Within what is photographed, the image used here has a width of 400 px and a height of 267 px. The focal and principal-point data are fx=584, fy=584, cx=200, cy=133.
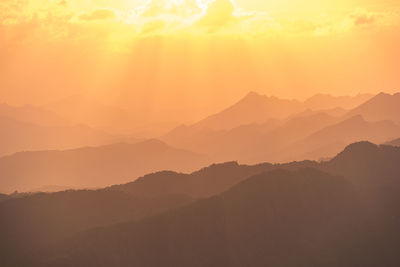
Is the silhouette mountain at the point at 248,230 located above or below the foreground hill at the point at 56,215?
above

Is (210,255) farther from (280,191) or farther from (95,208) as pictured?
(95,208)

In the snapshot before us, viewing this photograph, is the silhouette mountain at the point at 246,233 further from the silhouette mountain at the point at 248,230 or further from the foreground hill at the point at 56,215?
the foreground hill at the point at 56,215

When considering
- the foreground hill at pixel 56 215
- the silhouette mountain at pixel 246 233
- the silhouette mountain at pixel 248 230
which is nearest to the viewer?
the silhouette mountain at pixel 248 230

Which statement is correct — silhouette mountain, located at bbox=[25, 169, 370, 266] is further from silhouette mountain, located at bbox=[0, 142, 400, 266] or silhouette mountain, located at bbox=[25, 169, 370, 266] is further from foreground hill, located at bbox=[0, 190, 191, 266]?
foreground hill, located at bbox=[0, 190, 191, 266]

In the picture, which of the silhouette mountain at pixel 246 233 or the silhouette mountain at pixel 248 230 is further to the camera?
the silhouette mountain at pixel 246 233

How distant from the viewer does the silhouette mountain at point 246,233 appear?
491 feet

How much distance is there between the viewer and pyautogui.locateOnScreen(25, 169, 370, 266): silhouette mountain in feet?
491

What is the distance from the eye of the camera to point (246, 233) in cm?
16275

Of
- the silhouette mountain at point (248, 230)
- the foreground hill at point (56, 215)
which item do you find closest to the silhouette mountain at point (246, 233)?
the silhouette mountain at point (248, 230)

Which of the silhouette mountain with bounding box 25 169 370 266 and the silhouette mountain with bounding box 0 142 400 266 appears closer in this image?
the silhouette mountain with bounding box 0 142 400 266

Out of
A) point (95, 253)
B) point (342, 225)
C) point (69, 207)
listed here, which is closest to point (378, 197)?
point (342, 225)

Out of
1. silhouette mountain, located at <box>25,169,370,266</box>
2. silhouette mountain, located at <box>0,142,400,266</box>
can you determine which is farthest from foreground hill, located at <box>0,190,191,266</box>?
silhouette mountain, located at <box>25,169,370,266</box>

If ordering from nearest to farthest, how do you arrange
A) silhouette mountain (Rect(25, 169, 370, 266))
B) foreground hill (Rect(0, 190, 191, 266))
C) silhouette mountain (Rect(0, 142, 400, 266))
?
silhouette mountain (Rect(0, 142, 400, 266)), silhouette mountain (Rect(25, 169, 370, 266)), foreground hill (Rect(0, 190, 191, 266))

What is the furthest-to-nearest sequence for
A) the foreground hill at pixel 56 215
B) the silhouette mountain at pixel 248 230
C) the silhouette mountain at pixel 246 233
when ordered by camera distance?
the foreground hill at pixel 56 215 < the silhouette mountain at pixel 246 233 < the silhouette mountain at pixel 248 230
